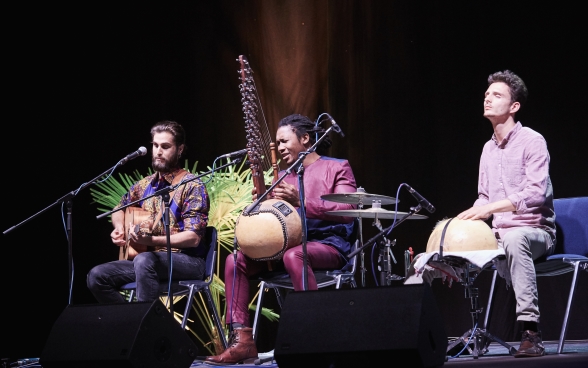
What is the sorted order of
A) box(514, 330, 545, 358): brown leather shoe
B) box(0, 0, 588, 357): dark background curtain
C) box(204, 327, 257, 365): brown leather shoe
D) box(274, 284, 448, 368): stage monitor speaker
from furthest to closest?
1. box(0, 0, 588, 357): dark background curtain
2. box(204, 327, 257, 365): brown leather shoe
3. box(514, 330, 545, 358): brown leather shoe
4. box(274, 284, 448, 368): stage monitor speaker

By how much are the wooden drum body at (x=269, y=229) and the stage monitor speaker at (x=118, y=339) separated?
0.82 metres

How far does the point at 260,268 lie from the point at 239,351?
52cm

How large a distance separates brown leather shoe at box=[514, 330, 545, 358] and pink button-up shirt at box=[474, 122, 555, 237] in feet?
2.22

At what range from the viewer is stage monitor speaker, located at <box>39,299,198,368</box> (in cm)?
310

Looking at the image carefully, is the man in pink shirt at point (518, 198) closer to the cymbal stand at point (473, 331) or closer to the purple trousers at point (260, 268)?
the cymbal stand at point (473, 331)

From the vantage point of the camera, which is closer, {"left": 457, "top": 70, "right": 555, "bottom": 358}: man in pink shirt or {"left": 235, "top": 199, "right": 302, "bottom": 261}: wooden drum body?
{"left": 457, "top": 70, "right": 555, "bottom": 358}: man in pink shirt

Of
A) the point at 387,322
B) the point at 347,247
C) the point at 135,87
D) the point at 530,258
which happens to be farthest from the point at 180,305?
the point at 387,322

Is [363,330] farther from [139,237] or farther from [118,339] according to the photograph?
[139,237]

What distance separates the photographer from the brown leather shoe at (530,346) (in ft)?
11.9

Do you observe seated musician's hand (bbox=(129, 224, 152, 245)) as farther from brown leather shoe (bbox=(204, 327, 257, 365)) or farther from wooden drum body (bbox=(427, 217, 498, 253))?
wooden drum body (bbox=(427, 217, 498, 253))

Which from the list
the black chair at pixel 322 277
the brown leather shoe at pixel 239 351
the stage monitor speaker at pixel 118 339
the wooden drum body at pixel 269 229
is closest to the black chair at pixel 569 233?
the black chair at pixel 322 277

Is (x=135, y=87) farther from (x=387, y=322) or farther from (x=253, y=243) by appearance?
(x=387, y=322)

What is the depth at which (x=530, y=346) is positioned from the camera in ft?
11.9

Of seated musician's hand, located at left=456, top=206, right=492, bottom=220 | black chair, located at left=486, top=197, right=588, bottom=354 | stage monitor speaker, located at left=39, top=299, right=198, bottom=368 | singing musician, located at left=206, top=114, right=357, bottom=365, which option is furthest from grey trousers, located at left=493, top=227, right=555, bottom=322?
stage monitor speaker, located at left=39, top=299, right=198, bottom=368
